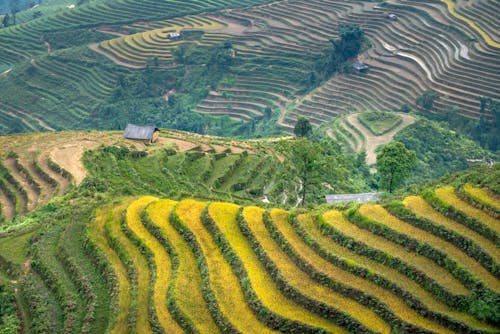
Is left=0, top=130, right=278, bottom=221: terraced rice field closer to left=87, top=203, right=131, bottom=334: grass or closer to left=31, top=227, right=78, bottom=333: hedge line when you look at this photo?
left=87, top=203, right=131, bottom=334: grass

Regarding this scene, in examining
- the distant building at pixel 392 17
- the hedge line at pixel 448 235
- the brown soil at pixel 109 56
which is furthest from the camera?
the brown soil at pixel 109 56

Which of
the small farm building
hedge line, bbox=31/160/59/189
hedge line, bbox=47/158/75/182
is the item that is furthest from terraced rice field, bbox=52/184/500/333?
the small farm building

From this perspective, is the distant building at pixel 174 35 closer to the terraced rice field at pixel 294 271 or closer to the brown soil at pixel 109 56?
the brown soil at pixel 109 56

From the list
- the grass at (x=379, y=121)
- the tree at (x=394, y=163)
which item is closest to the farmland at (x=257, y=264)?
the tree at (x=394, y=163)

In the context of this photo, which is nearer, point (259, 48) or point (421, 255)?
point (421, 255)

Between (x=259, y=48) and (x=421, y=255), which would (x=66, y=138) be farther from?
(x=259, y=48)

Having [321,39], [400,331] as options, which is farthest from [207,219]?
[321,39]
